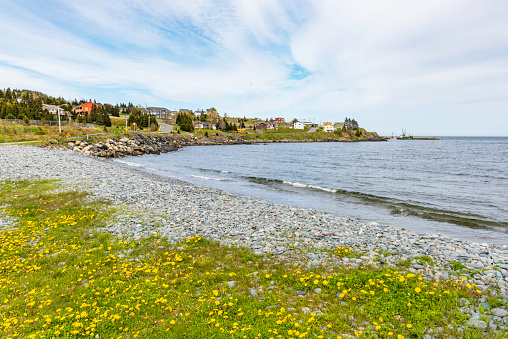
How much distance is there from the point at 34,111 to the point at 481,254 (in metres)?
125

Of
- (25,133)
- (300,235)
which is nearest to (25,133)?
(25,133)

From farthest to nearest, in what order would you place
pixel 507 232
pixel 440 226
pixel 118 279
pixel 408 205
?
pixel 408 205 → pixel 440 226 → pixel 507 232 → pixel 118 279

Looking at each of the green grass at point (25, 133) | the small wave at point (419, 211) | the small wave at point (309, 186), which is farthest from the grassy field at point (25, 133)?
the small wave at point (419, 211)

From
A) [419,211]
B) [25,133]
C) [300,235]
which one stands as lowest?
[419,211]

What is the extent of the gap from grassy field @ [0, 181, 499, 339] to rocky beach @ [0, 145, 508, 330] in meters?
0.71

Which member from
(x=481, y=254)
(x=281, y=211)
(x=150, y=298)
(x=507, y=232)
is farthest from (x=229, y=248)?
(x=507, y=232)

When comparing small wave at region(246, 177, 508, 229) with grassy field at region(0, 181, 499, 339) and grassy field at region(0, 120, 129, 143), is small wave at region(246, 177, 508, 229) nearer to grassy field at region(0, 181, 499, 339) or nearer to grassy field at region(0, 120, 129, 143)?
grassy field at region(0, 181, 499, 339)

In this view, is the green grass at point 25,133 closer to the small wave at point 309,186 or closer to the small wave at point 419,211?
the small wave at point 309,186

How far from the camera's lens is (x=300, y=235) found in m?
13.2

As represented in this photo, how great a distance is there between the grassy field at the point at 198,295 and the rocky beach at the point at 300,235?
71cm

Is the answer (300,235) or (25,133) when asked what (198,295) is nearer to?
(300,235)

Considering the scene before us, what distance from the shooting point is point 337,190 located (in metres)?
28.9

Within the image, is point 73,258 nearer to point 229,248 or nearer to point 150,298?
point 150,298

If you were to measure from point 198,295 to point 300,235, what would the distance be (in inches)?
266
